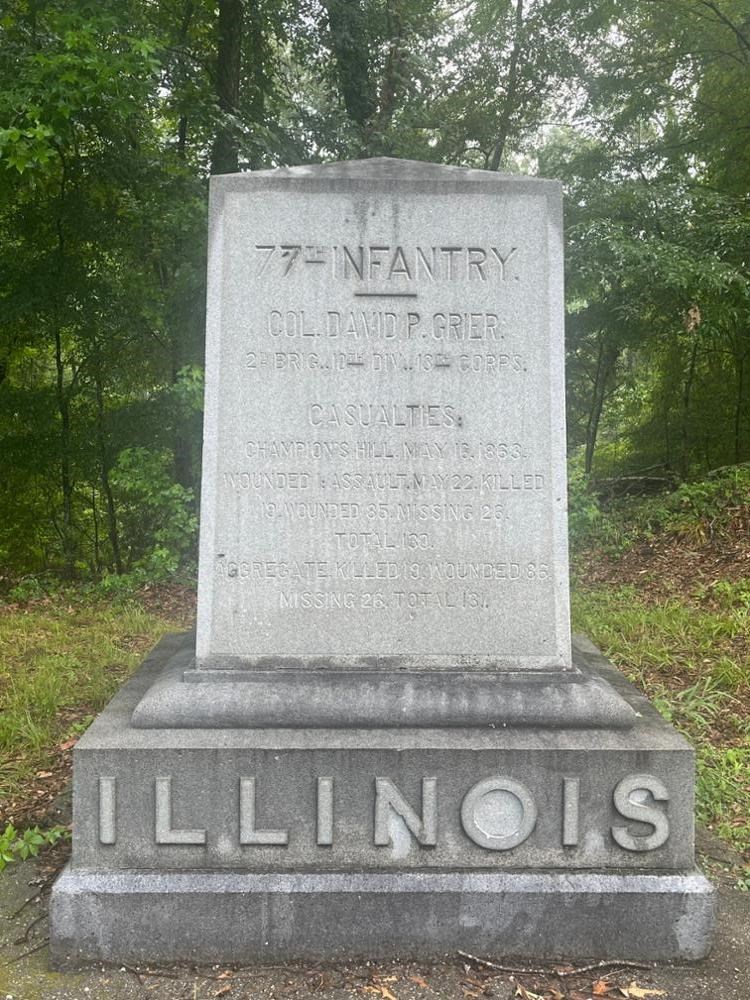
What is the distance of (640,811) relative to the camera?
9.43 feet

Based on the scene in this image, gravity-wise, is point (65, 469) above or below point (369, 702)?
above

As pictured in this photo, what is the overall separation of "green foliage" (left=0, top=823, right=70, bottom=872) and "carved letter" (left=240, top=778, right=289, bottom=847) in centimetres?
75

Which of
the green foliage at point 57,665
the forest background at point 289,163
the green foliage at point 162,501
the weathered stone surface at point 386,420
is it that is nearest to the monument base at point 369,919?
the weathered stone surface at point 386,420

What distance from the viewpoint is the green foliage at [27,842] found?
2.74 metres

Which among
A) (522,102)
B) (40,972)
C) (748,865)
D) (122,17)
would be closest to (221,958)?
(40,972)

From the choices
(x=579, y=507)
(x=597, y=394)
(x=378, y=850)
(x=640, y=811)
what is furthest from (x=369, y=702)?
(x=597, y=394)

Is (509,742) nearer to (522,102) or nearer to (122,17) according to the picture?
(122,17)

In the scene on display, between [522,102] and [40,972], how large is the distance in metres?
12.1

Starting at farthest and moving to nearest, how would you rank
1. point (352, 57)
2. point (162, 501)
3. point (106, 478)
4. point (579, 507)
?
point (106, 478) < point (352, 57) < point (579, 507) < point (162, 501)

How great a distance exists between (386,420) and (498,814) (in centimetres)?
157

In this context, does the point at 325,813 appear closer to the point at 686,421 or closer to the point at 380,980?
the point at 380,980

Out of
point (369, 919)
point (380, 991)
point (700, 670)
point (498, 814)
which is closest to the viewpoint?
point (380, 991)

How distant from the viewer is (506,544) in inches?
130

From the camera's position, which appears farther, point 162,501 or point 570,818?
point 162,501
